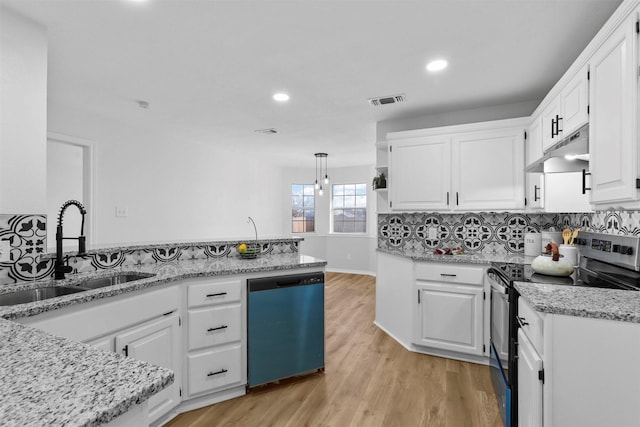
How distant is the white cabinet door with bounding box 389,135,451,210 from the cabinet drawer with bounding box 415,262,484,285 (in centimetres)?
65

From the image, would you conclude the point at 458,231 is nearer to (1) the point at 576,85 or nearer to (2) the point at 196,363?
(1) the point at 576,85

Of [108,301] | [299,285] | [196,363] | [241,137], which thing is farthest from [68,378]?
[241,137]

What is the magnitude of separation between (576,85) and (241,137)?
3.84 meters

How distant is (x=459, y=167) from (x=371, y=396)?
7.03 feet

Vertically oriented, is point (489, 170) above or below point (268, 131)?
below

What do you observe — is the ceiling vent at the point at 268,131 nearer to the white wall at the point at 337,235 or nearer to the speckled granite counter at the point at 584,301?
the white wall at the point at 337,235

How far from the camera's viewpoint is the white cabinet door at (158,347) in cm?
175

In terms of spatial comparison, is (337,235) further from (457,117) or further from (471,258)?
(471,258)

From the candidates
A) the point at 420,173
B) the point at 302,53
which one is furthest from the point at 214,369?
the point at 420,173

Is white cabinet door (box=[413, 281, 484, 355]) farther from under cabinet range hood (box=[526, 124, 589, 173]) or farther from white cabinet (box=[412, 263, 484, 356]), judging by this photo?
under cabinet range hood (box=[526, 124, 589, 173])

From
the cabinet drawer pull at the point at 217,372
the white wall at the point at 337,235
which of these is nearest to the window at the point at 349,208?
the white wall at the point at 337,235

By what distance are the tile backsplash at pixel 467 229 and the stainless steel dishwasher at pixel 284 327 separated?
57.0 inches

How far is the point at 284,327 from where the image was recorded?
7.91 ft

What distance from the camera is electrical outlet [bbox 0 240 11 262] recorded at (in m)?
1.80
